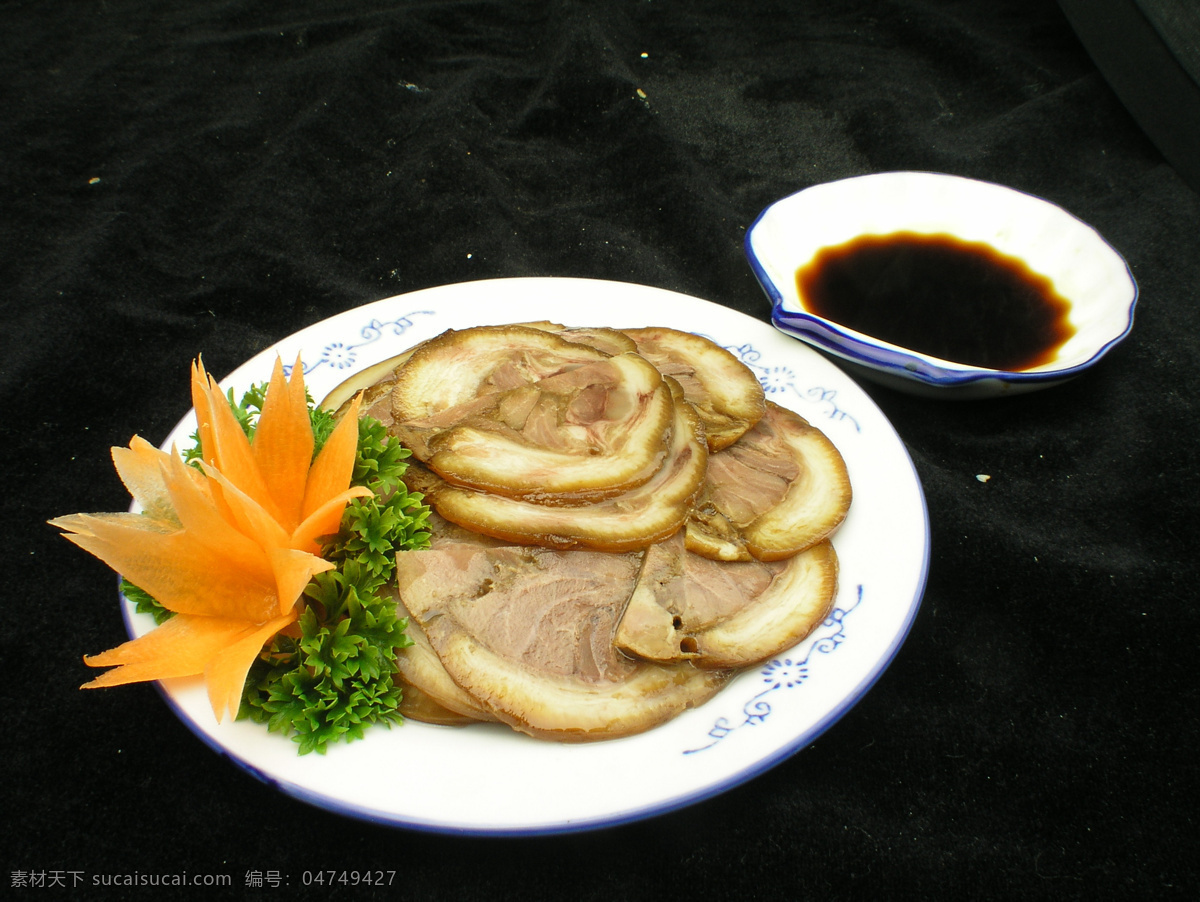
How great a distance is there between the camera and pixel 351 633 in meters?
1.68

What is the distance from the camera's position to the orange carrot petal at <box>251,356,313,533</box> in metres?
1.75

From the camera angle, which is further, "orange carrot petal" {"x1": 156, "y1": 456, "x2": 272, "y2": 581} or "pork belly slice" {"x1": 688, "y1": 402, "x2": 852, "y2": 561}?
"pork belly slice" {"x1": 688, "y1": 402, "x2": 852, "y2": 561}

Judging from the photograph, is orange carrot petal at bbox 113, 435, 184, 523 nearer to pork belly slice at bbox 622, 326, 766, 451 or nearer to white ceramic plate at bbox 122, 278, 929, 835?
white ceramic plate at bbox 122, 278, 929, 835

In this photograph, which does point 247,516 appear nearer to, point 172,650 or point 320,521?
point 320,521

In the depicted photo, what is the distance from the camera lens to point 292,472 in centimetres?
177

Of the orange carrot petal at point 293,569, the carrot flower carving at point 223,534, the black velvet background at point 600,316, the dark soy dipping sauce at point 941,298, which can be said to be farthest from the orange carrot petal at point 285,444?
the dark soy dipping sauce at point 941,298

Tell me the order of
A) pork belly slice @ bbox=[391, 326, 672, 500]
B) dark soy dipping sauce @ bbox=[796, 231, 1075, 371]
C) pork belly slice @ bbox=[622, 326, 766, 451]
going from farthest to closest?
dark soy dipping sauce @ bbox=[796, 231, 1075, 371] → pork belly slice @ bbox=[622, 326, 766, 451] → pork belly slice @ bbox=[391, 326, 672, 500]

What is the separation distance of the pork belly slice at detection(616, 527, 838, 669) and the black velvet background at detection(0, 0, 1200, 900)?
316mm

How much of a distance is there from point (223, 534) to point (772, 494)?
1279 mm

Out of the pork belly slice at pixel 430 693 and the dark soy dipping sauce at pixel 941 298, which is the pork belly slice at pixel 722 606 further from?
the dark soy dipping sauce at pixel 941 298

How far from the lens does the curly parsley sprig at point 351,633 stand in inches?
63.2

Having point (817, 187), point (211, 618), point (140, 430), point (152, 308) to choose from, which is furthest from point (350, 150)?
point (211, 618)

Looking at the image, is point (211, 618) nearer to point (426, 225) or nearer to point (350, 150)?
point (426, 225)

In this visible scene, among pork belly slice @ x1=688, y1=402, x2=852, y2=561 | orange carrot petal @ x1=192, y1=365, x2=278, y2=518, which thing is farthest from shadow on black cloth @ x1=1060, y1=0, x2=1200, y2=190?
orange carrot petal @ x1=192, y1=365, x2=278, y2=518
